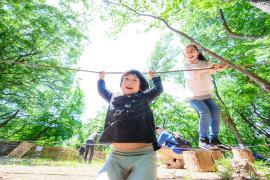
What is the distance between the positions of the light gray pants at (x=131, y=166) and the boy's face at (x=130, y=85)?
0.76 meters

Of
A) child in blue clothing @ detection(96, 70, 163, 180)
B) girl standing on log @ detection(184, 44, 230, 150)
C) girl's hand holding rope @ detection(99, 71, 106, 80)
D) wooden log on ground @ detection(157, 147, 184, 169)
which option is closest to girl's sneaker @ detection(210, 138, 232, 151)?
girl standing on log @ detection(184, 44, 230, 150)

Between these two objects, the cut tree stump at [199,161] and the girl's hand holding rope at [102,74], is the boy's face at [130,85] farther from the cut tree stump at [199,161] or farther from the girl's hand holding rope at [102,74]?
the cut tree stump at [199,161]

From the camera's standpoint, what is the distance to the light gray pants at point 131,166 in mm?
2324

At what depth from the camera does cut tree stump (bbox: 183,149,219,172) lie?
635 cm

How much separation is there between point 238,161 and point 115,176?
3.90 metres

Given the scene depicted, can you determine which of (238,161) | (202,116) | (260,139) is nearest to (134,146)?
(202,116)

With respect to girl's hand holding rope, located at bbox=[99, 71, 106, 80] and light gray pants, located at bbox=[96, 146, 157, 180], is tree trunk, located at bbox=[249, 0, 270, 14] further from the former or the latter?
light gray pants, located at bbox=[96, 146, 157, 180]

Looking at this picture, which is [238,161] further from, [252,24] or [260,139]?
[260,139]

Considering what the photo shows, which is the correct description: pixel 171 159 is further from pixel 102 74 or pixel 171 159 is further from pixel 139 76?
pixel 139 76

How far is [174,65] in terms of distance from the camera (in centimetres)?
2070

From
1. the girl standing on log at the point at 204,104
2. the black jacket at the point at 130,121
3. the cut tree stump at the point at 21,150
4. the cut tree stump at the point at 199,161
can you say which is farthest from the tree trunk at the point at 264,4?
the cut tree stump at the point at 21,150

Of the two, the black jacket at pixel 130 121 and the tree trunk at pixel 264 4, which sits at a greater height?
the tree trunk at pixel 264 4

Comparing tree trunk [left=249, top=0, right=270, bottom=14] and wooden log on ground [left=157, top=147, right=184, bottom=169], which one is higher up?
tree trunk [left=249, top=0, right=270, bottom=14]

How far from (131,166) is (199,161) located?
4.41m
